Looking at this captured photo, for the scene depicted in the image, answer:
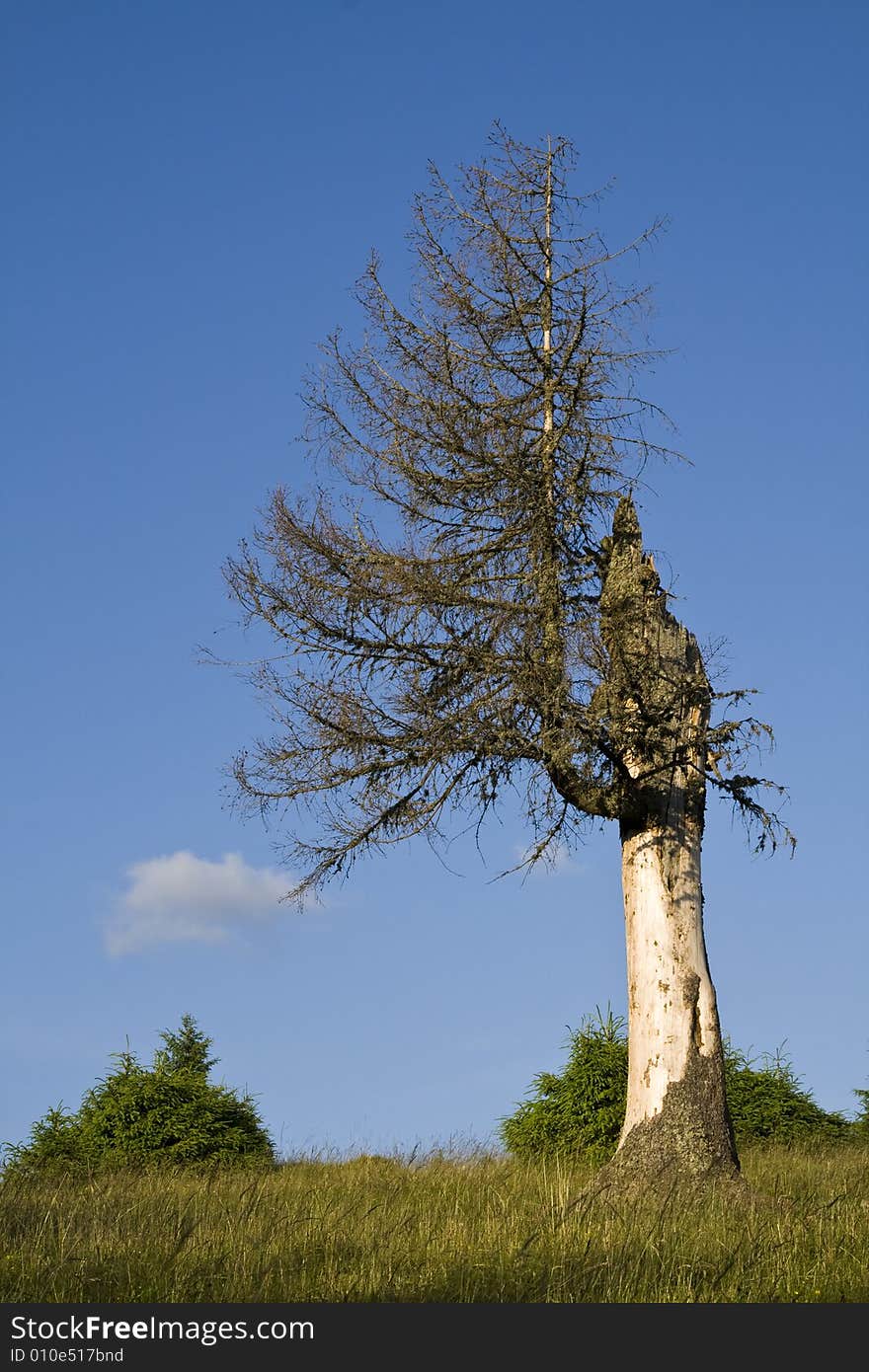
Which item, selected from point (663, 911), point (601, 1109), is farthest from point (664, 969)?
point (601, 1109)

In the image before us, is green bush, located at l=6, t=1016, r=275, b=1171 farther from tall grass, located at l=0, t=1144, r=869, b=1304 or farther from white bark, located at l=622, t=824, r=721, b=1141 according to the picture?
white bark, located at l=622, t=824, r=721, b=1141

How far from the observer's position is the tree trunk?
42.0ft

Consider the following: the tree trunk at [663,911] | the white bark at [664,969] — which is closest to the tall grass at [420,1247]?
the tree trunk at [663,911]

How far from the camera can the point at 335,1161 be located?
17094mm

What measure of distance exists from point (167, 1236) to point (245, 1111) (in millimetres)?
7566

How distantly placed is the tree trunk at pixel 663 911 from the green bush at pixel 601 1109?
3761 millimetres

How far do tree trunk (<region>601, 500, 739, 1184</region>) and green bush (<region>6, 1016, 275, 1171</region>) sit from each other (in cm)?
568

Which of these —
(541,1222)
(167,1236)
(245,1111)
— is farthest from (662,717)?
(245,1111)

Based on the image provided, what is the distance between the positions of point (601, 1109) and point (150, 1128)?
5.82 meters

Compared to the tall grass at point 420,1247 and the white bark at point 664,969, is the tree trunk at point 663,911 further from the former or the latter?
the tall grass at point 420,1247

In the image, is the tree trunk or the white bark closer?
the tree trunk

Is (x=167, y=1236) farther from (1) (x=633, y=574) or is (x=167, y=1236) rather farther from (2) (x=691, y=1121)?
(1) (x=633, y=574)

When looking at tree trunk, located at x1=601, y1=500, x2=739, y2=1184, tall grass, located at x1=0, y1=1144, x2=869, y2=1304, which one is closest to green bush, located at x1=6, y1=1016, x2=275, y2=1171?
tall grass, located at x1=0, y1=1144, x2=869, y2=1304

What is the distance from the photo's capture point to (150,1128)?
1609 cm
